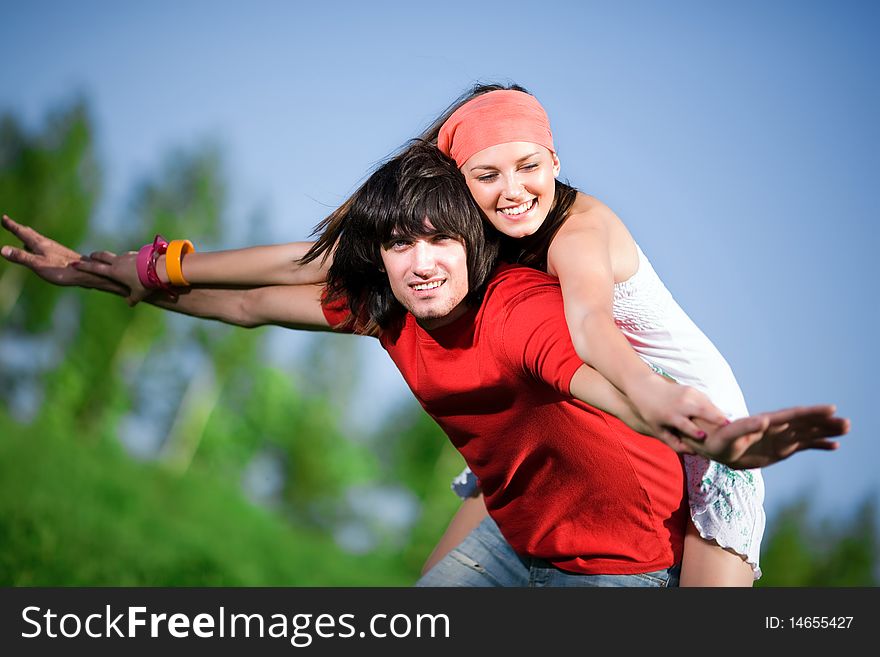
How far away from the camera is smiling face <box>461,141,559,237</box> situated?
3.62 meters

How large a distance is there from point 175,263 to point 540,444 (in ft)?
6.30

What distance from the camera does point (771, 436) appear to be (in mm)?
2443

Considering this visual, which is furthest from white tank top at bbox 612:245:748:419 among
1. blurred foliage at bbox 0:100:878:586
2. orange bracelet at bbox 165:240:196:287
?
blurred foliage at bbox 0:100:878:586

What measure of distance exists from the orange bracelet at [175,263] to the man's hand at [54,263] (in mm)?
267

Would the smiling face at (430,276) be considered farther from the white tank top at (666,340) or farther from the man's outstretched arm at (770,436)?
the man's outstretched arm at (770,436)

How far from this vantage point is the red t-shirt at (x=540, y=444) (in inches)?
Answer: 133

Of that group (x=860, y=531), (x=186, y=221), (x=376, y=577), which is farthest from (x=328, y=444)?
(x=860, y=531)

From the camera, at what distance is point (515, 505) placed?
3.77 metres

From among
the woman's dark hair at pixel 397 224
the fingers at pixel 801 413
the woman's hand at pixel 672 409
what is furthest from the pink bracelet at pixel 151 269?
the fingers at pixel 801 413

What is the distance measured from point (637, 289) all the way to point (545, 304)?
600 millimetres

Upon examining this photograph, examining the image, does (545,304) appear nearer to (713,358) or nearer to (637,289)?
(637,289)

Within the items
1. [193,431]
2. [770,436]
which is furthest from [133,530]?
[770,436]

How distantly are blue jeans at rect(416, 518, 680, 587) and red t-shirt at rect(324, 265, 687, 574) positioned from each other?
6 centimetres

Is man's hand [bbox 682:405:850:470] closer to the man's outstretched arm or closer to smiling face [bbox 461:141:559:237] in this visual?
the man's outstretched arm
